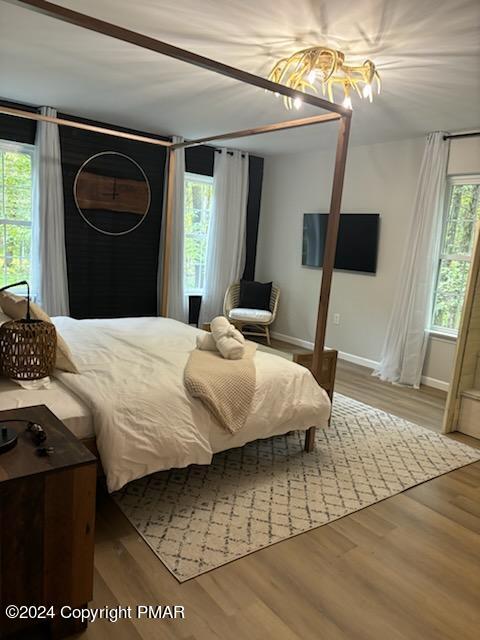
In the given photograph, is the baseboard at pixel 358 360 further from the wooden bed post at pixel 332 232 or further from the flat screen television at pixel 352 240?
the wooden bed post at pixel 332 232

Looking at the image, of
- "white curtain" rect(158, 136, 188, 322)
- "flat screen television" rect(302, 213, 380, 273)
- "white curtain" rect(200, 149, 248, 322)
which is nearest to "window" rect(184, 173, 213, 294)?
"white curtain" rect(200, 149, 248, 322)

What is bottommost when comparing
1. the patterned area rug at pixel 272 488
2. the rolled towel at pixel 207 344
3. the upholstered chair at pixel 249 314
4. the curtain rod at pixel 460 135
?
the patterned area rug at pixel 272 488

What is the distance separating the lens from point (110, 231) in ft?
17.4

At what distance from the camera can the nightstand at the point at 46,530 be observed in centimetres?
143

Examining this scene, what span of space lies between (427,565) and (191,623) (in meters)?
1.09

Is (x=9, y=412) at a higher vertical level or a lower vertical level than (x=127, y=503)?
higher

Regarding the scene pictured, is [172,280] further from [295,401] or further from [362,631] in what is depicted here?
[362,631]

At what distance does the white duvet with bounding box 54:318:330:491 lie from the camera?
2.13 meters

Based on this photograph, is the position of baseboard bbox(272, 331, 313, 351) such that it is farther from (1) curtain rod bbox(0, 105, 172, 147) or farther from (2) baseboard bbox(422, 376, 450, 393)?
(1) curtain rod bbox(0, 105, 172, 147)

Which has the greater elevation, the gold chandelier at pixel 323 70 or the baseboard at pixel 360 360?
the gold chandelier at pixel 323 70

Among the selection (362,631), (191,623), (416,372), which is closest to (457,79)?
(416,372)

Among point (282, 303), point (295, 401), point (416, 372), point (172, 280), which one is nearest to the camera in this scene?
point (295, 401)

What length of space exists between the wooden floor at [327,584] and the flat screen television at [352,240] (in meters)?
3.31

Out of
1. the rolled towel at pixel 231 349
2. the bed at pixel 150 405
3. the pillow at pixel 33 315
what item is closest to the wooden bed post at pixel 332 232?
the bed at pixel 150 405
